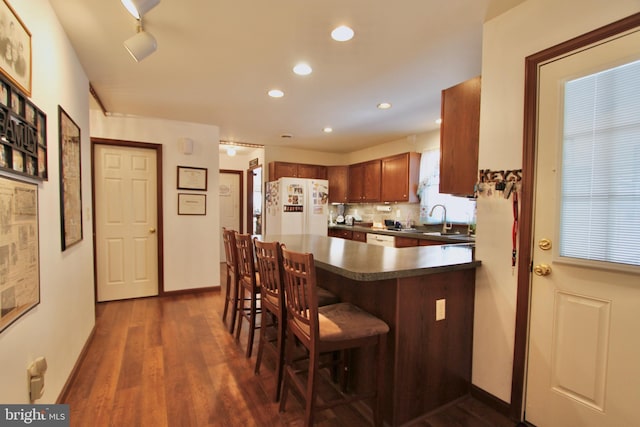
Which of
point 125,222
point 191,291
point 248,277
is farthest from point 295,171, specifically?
point 248,277

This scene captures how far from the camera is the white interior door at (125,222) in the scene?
3.73m

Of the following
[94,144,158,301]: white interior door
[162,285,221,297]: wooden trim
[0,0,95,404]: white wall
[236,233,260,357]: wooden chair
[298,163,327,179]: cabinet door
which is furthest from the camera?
[298,163,327,179]: cabinet door

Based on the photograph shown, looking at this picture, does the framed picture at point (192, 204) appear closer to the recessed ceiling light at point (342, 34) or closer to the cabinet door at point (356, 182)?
the cabinet door at point (356, 182)

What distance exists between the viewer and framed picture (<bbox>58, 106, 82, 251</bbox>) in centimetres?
192

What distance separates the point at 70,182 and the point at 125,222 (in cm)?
193

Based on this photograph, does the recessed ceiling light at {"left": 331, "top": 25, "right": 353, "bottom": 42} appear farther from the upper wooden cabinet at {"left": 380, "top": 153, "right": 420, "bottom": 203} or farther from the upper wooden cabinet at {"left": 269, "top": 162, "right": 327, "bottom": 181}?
the upper wooden cabinet at {"left": 269, "top": 162, "right": 327, "bottom": 181}

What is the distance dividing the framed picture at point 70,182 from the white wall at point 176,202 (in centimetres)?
159

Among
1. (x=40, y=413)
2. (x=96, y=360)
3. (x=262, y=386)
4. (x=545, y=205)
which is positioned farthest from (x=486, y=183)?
(x=96, y=360)

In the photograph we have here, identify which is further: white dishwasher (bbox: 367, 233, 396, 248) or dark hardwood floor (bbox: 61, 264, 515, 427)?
white dishwasher (bbox: 367, 233, 396, 248)

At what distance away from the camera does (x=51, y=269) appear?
5.55 feet

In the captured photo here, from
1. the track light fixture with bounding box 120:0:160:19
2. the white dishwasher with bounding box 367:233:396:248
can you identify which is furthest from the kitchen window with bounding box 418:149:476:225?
the track light fixture with bounding box 120:0:160:19

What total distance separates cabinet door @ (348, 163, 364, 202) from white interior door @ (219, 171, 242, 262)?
8.01 ft

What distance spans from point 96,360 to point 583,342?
Answer: 10.6ft

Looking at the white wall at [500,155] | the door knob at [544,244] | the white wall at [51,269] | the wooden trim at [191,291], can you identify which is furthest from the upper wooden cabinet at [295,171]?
the door knob at [544,244]
